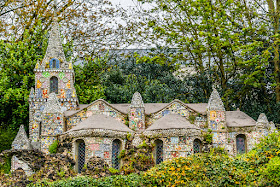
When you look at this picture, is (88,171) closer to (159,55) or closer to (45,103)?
(45,103)

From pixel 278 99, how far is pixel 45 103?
19011 millimetres

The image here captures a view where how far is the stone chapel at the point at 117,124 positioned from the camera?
24.5 m

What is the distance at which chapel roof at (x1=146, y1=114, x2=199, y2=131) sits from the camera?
81.6 feet

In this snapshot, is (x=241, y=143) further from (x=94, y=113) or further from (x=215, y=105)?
(x=94, y=113)

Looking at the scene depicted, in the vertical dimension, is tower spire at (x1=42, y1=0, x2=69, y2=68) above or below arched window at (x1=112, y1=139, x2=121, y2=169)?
above

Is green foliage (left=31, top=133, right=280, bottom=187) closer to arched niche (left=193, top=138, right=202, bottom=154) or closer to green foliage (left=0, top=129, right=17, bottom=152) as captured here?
arched niche (left=193, top=138, right=202, bottom=154)

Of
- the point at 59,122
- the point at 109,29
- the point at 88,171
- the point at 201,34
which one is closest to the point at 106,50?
the point at 109,29

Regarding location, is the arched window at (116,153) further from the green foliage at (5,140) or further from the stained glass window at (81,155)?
the green foliage at (5,140)

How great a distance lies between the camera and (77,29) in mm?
39312

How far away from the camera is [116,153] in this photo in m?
25.0

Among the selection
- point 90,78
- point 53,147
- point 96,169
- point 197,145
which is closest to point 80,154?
point 53,147

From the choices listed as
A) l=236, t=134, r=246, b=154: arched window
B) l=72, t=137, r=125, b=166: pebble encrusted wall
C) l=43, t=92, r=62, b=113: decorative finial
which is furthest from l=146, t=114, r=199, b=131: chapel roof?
l=43, t=92, r=62, b=113: decorative finial

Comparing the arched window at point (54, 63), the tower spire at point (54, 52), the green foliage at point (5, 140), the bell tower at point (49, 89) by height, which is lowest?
the green foliage at point (5, 140)

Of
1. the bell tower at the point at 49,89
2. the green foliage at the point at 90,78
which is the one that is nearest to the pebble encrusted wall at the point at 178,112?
the bell tower at the point at 49,89
